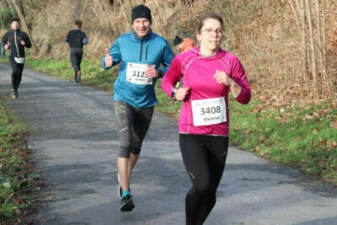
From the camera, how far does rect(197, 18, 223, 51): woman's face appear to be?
14.8ft

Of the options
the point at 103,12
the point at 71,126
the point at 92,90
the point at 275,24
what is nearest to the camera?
the point at 71,126

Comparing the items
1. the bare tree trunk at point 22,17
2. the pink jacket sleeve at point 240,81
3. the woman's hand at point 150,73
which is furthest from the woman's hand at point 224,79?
the bare tree trunk at point 22,17

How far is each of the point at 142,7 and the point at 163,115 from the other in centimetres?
787

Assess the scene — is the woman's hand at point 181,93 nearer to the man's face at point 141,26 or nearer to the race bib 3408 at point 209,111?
the race bib 3408 at point 209,111

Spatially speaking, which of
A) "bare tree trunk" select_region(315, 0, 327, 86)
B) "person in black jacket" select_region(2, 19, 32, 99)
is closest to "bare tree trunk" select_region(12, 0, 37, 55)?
"person in black jacket" select_region(2, 19, 32, 99)

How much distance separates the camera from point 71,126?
38.5 feet

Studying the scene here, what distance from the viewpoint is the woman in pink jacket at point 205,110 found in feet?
14.7

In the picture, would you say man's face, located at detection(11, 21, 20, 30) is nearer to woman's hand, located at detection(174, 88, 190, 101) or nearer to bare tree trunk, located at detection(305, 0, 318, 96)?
bare tree trunk, located at detection(305, 0, 318, 96)

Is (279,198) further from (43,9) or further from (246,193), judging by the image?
(43,9)

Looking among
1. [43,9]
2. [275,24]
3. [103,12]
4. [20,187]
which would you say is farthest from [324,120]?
[43,9]

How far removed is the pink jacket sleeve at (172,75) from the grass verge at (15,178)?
1983mm

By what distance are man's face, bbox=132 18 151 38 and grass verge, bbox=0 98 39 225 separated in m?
2.10

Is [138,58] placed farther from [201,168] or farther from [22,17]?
[22,17]

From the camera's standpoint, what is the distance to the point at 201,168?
444 cm
